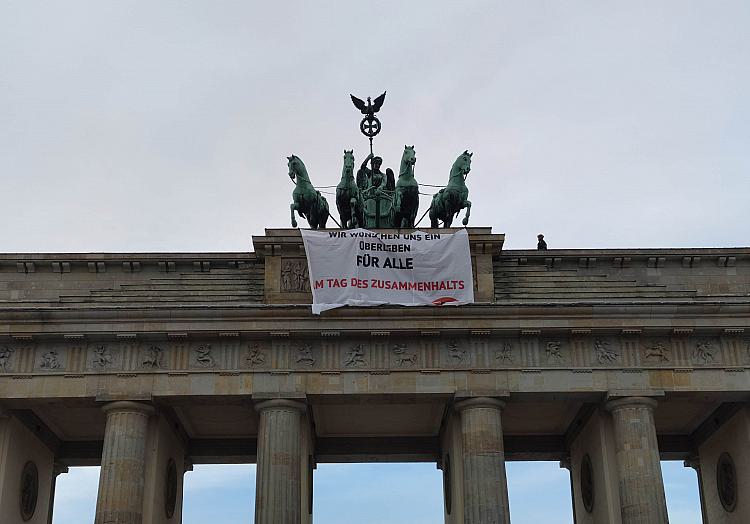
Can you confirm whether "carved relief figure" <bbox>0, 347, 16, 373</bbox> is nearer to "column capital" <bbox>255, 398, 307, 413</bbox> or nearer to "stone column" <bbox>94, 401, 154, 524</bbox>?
"stone column" <bbox>94, 401, 154, 524</bbox>

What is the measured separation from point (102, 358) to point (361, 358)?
25.0 ft

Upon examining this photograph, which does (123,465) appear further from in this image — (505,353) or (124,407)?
(505,353)

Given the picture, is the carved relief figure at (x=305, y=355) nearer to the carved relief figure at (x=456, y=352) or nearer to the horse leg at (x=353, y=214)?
the carved relief figure at (x=456, y=352)

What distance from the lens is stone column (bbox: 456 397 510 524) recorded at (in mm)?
26938

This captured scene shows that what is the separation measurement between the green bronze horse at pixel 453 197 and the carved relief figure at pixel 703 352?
26.7 feet

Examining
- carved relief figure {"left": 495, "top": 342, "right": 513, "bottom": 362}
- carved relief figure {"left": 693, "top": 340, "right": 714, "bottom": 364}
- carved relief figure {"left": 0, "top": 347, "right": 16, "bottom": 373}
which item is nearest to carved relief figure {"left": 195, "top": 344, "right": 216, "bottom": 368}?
carved relief figure {"left": 0, "top": 347, "right": 16, "bottom": 373}

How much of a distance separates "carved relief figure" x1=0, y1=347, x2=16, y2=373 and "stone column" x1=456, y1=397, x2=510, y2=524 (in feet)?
43.4

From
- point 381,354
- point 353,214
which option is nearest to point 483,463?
point 381,354

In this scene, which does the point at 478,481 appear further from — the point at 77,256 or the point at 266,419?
the point at 77,256

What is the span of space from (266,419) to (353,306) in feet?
13.6

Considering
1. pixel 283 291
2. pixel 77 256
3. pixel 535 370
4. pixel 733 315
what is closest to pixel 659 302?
pixel 733 315

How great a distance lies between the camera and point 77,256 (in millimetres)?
30328

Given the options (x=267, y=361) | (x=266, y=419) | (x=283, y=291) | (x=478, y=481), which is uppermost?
(x=283, y=291)

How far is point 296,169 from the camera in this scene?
31.5 metres
